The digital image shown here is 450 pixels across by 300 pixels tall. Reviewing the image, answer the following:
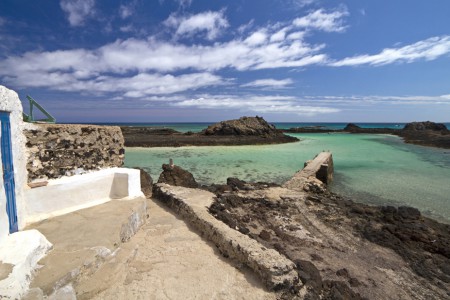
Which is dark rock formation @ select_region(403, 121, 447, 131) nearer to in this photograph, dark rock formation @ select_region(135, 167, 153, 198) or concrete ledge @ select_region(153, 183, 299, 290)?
dark rock formation @ select_region(135, 167, 153, 198)

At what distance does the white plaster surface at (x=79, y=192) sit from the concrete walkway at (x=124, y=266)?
0.28 m

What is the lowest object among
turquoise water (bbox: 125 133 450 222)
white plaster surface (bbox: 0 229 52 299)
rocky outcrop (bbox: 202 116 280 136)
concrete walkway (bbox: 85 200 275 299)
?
turquoise water (bbox: 125 133 450 222)

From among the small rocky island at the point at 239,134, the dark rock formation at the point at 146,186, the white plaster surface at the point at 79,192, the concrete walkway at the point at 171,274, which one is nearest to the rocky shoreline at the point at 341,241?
the concrete walkway at the point at 171,274

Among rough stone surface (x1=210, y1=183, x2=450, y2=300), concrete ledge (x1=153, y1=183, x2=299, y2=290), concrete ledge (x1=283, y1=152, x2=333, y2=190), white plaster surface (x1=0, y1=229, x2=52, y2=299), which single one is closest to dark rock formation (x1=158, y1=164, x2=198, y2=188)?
rough stone surface (x1=210, y1=183, x2=450, y2=300)

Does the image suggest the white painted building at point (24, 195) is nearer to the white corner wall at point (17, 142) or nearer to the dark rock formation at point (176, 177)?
the white corner wall at point (17, 142)

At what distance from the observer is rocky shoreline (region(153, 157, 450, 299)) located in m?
4.34

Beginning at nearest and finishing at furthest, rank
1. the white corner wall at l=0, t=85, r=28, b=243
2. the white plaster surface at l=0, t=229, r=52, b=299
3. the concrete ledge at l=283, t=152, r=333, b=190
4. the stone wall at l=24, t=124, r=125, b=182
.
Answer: the white plaster surface at l=0, t=229, r=52, b=299 → the white corner wall at l=0, t=85, r=28, b=243 → the stone wall at l=24, t=124, r=125, b=182 → the concrete ledge at l=283, t=152, r=333, b=190

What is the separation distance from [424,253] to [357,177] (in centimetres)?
905

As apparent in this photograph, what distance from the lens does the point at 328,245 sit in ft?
19.5

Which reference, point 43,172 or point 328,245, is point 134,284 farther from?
point 328,245

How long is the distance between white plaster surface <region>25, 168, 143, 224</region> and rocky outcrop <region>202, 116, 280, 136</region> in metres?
35.1

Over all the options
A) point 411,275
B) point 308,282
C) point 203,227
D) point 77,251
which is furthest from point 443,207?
point 77,251

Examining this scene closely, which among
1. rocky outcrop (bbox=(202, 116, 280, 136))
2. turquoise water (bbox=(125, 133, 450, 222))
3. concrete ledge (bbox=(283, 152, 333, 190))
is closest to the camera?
turquoise water (bbox=(125, 133, 450, 222))

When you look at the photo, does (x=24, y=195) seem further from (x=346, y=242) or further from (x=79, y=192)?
(x=346, y=242)
